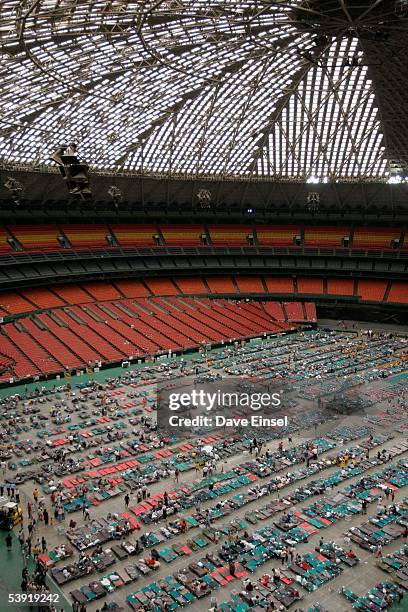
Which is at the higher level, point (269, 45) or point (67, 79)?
point (269, 45)

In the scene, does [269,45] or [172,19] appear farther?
[269,45]

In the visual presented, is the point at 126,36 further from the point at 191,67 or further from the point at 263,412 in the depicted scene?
the point at 263,412

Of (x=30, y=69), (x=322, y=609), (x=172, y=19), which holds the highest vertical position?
(x=172, y=19)

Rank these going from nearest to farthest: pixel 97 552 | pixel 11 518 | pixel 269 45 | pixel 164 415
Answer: pixel 97 552, pixel 11 518, pixel 164 415, pixel 269 45

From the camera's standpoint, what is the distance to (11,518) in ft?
90.5

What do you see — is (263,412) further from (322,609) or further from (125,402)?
(322,609)

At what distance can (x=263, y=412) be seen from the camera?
4425 centimetres

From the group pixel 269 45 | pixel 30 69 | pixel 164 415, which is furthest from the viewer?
pixel 269 45

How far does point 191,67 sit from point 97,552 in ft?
135

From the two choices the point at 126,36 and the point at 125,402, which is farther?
the point at 125,402

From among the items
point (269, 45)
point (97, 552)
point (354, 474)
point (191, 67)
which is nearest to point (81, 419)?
point (97, 552)

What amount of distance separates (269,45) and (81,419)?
36118 mm

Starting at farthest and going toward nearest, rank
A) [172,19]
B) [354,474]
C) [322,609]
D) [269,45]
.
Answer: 1. [269,45]
2. [172,19]
3. [354,474]
4. [322,609]

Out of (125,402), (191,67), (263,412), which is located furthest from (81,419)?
(191,67)
